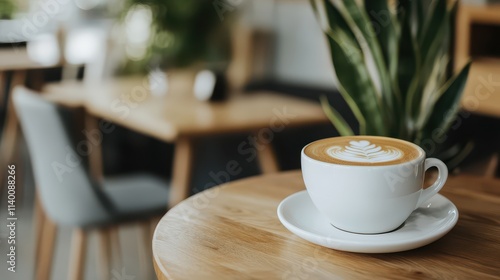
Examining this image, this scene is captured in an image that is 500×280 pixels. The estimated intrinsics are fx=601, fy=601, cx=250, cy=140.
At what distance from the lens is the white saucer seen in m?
0.75

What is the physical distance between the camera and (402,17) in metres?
1.13

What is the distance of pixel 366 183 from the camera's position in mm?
748

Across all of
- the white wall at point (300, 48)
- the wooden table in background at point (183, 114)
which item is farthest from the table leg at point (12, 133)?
the white wall at point (300, 48)

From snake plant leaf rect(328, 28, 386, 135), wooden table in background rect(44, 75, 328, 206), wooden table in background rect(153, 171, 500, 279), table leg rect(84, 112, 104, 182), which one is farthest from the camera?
table leg rect(84, 112, 104, 182)

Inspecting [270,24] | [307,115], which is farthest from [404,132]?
[270,24]

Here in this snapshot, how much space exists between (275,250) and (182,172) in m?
1.27

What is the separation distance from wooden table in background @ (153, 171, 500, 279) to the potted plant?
241mm

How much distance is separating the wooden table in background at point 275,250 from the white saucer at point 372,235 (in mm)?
19

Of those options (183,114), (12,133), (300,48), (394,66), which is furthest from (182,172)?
(12,133)

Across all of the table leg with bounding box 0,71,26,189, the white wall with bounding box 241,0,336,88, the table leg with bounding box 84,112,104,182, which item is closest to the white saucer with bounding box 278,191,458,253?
the white wall with bounding box 241,0,336,88

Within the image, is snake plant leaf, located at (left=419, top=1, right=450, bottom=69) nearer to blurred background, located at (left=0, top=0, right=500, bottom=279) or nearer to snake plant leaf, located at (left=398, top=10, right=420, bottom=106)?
snake plant leaf, located at (left=398, top=10, right=420, bottom=106)

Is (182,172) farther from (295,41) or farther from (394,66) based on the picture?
(295,41)

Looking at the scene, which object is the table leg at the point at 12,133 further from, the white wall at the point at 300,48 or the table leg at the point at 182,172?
the table leg at the point at 182,172

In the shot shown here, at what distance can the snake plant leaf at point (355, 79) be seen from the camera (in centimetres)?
108
